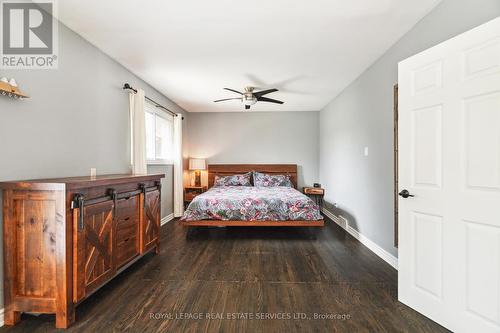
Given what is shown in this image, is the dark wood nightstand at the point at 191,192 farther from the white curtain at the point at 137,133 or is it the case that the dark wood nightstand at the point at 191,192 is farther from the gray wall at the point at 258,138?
the white curtain at the point at 137,133

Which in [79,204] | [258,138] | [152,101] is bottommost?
[79,204]

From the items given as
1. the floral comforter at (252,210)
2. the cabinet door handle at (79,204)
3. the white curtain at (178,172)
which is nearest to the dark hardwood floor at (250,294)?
the floral comforter at (252,210)

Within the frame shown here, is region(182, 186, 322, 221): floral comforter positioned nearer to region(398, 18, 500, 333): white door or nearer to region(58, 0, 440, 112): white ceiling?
region(398, 18, 500, 333): white door

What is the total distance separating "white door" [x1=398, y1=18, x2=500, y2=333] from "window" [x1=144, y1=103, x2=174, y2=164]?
3.70 metres

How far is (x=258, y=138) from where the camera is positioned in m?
5.88

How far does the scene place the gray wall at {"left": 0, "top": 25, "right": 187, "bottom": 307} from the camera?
1.80 meters

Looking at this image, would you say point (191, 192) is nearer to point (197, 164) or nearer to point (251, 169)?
point (197, 164)

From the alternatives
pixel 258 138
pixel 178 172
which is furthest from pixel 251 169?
pixel 178 172

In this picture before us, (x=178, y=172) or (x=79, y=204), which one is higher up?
(x=178, y=172)

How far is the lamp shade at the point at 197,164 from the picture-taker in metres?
5.61

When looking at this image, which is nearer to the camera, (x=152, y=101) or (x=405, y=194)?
(x=405, y=194)

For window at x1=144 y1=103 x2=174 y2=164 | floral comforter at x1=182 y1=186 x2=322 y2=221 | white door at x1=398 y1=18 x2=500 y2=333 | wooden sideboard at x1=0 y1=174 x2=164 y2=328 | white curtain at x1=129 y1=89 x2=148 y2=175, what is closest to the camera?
white door at x1=398 y1=18 x2=500 y2=333

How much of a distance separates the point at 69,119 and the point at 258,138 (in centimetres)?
414

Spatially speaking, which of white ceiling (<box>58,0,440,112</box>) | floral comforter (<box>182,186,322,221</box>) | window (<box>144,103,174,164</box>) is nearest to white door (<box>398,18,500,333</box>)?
white ceiling (<box>58,0,440,112</box>)
